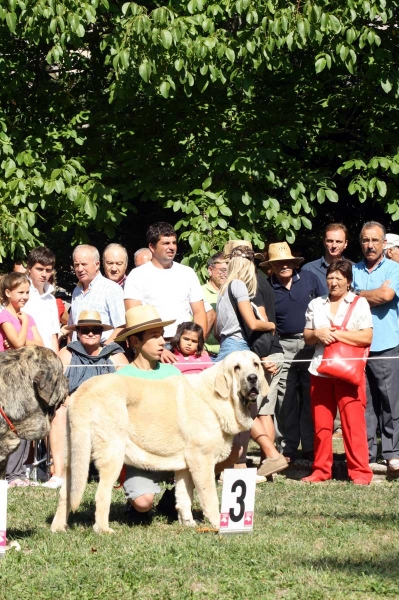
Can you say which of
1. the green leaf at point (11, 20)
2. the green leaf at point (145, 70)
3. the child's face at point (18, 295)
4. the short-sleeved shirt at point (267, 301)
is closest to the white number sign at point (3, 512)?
the child's face at point (18, 295)

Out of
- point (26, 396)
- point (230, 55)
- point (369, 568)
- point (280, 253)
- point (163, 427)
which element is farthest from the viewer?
point (230, 55)

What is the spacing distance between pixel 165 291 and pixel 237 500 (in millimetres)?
3583

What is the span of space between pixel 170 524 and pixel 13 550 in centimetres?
151

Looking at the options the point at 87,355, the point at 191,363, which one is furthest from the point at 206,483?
the point at 87,355

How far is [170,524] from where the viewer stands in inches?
304

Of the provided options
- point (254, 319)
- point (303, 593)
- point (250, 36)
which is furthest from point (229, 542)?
point (250, 36)

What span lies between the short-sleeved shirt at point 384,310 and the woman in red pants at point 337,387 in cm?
45

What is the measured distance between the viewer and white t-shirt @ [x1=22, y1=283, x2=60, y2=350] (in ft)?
34.4

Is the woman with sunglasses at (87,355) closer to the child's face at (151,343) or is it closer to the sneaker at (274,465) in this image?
the sneaker at (274,465)

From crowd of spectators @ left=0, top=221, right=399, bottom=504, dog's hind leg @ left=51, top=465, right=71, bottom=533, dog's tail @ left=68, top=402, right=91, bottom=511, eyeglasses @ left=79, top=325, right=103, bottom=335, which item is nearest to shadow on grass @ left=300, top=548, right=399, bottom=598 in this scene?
dog's tail @ left=68, top=402, right=91, bottom=511

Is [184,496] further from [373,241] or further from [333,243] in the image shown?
[333,243]

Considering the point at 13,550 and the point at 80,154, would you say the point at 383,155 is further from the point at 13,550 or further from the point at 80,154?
the point at 13,550

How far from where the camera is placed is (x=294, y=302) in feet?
35.7

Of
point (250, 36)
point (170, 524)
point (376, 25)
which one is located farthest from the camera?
point (376, 25)
